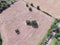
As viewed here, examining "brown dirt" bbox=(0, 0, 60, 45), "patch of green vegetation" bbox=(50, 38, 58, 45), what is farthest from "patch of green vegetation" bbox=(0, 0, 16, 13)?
"patch of green vegetation" bbox=(50, 38, 58, 45)

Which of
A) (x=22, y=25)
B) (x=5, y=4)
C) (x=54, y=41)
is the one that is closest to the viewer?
(x=54, y=41)

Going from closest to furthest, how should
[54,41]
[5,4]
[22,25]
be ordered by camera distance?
1. [54,41]
2. [22,25]
3. [5,4]

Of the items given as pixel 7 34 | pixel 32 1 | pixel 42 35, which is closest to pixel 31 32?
pixel 42 35

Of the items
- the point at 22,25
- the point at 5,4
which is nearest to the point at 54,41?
the point at 22,25

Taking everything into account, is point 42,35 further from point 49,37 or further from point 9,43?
point 9,43

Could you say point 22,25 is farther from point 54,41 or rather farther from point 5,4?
point 5,4

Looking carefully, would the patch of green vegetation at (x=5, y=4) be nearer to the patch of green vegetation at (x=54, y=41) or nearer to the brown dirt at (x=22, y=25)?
the brown dirt at (x=22, y=25)

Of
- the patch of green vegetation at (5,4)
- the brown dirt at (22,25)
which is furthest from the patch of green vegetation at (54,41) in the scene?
the patch of green vegetation at (5,4)

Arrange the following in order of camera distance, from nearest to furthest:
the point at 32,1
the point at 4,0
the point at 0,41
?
the point at 0,41 → the point at 4,0 → the point at 32,1

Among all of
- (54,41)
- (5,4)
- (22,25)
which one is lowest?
(54,41)

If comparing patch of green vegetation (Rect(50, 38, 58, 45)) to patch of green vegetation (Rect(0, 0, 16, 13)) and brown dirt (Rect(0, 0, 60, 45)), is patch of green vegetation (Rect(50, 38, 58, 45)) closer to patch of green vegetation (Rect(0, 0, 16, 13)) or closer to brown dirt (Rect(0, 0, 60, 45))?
brown dirt (Rect(0, 0, 60, 45))

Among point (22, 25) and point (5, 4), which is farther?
point (5, 4)
